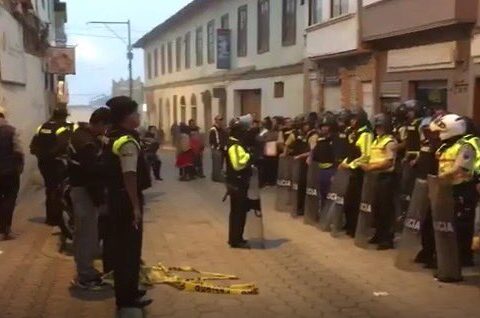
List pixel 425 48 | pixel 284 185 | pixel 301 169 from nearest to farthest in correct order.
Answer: pixel 301 169 → pixel 284 185 → pixel 425 48

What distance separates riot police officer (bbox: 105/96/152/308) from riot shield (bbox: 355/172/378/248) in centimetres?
392

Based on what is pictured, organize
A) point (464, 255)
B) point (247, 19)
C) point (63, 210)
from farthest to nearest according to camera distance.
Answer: point (247, 19) → point (63, 210) → point (464, 255)

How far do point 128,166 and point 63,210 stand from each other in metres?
3.62

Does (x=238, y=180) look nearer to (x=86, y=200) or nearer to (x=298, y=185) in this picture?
(x=86, y=200)

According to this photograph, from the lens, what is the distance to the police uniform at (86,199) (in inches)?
281

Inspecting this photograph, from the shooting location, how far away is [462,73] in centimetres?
1330

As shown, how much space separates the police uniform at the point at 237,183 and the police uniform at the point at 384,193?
159 cm

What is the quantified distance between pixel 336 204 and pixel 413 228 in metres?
2.32

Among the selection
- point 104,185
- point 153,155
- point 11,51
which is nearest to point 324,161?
point 104,185

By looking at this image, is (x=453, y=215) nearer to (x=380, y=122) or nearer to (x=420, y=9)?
(x=380, y=122)

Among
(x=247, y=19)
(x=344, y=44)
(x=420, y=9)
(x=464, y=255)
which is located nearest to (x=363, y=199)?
(x=464, y=255)

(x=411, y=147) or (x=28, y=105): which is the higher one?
(x=28, y=105)

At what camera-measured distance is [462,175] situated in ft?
24.2

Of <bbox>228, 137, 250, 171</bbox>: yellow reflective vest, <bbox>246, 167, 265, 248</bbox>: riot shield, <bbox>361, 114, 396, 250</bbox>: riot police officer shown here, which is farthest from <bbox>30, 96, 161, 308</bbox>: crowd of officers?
<bbox>361, 114, 396, 250</bbox>: riot police officer
